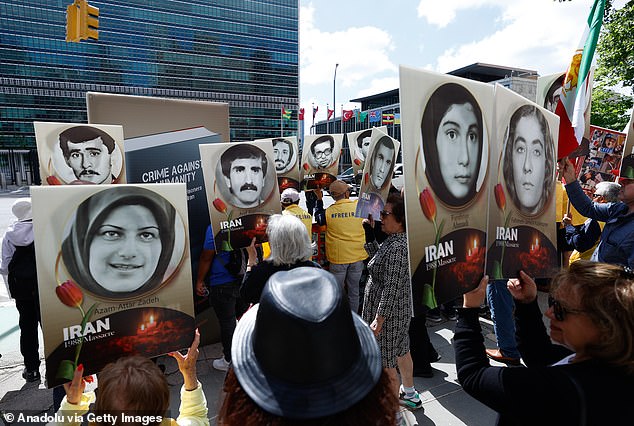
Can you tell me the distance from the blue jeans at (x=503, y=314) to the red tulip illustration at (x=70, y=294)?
325 centimetres

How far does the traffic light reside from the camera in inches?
363

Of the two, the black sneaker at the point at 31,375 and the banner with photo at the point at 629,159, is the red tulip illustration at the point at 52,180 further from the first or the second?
the banner with photo at the point at 629,159

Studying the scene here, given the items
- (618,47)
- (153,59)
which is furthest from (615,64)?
(153,59)

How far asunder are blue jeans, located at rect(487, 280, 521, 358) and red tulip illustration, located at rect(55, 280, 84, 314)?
10.7 ft

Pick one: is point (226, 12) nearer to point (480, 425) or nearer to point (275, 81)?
point (275, 81)

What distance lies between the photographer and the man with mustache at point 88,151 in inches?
161

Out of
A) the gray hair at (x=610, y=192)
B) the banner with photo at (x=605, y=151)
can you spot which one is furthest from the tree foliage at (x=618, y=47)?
the gray hair at (x=610, y=192)

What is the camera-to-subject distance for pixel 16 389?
3381 mm

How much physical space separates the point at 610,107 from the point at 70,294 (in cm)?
1535

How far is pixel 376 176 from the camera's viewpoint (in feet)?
14.5

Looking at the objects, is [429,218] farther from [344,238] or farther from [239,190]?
[344,238]

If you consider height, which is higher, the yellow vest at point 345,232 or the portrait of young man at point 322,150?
the portrait of young man at point 322,150

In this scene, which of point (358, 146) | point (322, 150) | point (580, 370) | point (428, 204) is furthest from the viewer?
point (358, 146)

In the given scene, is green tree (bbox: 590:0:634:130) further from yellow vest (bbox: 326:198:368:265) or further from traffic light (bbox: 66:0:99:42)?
traffic light (bbox: 66:0:99:42)
